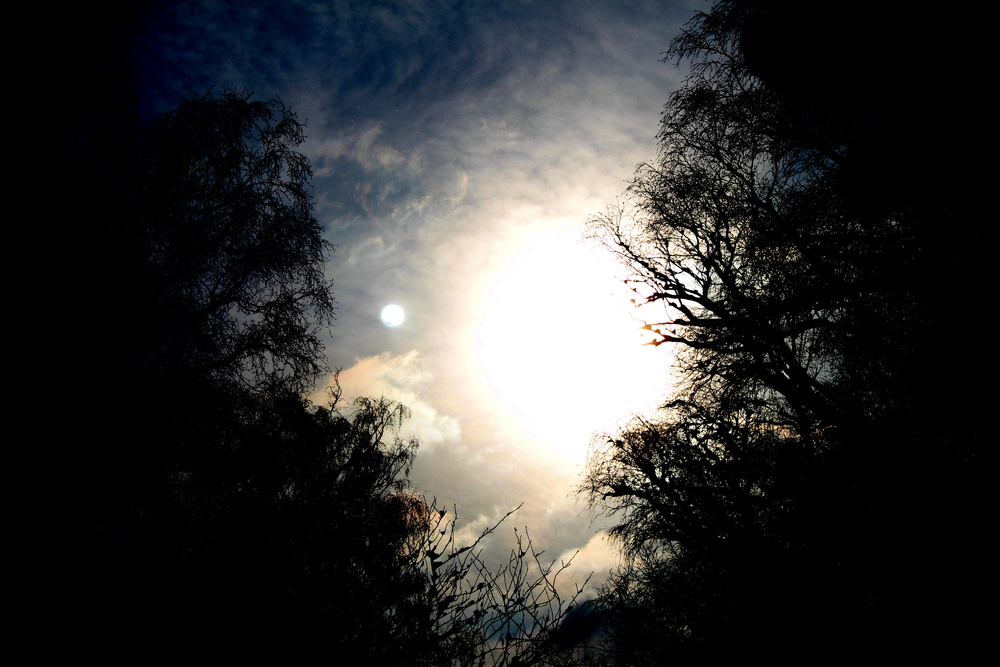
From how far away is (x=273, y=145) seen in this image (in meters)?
6.39

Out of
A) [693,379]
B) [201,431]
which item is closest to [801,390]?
[693,379]

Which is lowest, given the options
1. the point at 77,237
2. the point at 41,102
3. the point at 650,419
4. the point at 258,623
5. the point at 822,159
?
the point at 258,623

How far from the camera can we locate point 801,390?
6211 mm

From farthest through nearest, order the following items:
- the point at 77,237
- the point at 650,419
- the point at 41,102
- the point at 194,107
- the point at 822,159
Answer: the point at 650,419, the point at 822,159, the point at 194,107, the point at 41,102, the point at 77,237

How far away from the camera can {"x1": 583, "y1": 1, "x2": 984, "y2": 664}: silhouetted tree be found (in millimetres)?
4547

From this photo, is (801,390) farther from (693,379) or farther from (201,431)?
(201,431)

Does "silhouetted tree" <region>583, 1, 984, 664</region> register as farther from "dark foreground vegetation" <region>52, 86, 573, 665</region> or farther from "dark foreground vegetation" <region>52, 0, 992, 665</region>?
"dark foreground vegetation" <region>52, 86, 573, 665</region>

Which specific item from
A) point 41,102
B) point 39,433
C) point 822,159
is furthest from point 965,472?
point 41,102

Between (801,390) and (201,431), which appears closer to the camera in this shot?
(201,431)

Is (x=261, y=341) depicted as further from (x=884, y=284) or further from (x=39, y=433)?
(x=884, y=284)

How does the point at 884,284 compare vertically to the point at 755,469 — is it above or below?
above

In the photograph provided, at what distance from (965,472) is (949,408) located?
824 millimetres

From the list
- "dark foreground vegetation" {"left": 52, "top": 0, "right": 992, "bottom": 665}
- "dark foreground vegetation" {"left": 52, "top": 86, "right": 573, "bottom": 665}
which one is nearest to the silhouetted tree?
"dark foreground vegetation" {"left": 52, "top": 0, "right": 992, "bottom": 665}

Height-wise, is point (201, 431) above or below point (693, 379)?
above
